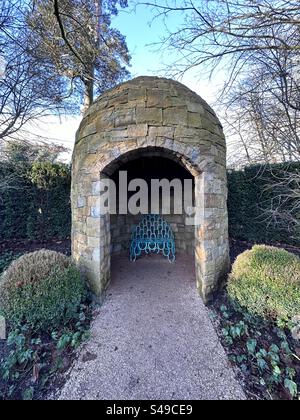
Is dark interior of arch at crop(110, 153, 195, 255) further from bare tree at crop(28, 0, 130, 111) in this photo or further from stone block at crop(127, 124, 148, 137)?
bare tree at crop(28, 0, 130, 111)

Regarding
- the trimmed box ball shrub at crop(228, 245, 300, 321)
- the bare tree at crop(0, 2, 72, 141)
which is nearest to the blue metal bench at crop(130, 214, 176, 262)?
the trimmed box ball shrub at crop(228, 245, 300, 321)

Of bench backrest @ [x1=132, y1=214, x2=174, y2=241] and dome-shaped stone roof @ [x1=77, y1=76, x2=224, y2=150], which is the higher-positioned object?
dome-shaped stone roof @ [x1=77, y1=76, x2=224, y2=150]

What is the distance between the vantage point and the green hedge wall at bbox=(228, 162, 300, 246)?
4.99 meters

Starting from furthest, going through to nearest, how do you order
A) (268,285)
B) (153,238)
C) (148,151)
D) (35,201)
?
(35,201)
(153,238)
(148,151)
(268,285)

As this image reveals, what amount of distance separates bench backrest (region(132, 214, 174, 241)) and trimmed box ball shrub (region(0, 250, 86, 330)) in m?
2.29

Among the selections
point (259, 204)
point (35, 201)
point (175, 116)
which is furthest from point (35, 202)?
point (259, 204)

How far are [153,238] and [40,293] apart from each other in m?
2.79

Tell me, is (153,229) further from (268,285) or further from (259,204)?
(259,204)

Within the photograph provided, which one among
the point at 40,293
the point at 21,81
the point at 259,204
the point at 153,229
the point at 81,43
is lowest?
the point at 40,293

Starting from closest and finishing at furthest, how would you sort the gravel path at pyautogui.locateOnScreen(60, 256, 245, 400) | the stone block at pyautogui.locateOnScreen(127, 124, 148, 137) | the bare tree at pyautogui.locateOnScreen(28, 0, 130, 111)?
the gravel path at pyautogui.locateOnScreen(60, 256, 245, 400) < the stone block at pyautogui.locateOnScreen(127, 124, 148, 137) < the bare tree at pyautogui.locateOnScreen(28, 0, 130, 111)

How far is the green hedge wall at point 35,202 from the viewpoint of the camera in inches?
215

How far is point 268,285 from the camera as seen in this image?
2.52 metres

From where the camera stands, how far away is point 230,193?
5.90 m

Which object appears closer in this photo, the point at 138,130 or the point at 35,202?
the point at 138,130
